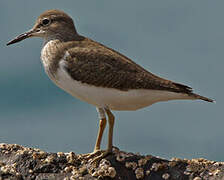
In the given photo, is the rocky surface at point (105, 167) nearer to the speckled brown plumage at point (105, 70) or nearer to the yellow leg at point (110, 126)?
the yellow leg at point (110, 126)

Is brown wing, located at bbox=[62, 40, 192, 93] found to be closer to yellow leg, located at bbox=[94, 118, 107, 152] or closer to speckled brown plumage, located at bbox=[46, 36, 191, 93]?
speckled brown plumage, located at bbox=[46, 36, 191, 93]

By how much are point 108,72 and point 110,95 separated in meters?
0.46

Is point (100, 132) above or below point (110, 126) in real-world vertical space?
below

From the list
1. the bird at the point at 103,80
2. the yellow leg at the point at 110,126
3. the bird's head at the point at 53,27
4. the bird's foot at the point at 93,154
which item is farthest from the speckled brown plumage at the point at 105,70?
the bird's foot at the point at 93,154

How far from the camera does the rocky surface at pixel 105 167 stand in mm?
7523

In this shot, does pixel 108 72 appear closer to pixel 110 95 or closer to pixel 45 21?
pixel 110 95

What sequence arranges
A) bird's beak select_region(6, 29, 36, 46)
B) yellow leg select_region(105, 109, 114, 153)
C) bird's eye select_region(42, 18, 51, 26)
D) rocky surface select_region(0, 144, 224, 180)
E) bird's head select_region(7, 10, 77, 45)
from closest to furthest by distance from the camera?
1. rocky surface select_region(0, 144, 224, 180)
2. yellow leg select_region(105, 109, 114, 153)
3. bird's head select_region(7, 10, 77, 45)
4. bird's eye select_region(42, 18, 51, 26)
5. bird's beak select_region(6, 29, 36, 46)

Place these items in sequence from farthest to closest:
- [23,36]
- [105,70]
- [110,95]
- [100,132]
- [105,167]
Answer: [23,36] < [100,132] < [105,70] < [110,95] < [105,167]

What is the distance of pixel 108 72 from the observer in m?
7.88

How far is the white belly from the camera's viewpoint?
778 cm

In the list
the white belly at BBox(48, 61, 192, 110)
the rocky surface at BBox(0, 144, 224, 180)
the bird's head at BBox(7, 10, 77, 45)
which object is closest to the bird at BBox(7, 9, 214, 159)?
the white belly at BBox(48, 61, 192, 110)

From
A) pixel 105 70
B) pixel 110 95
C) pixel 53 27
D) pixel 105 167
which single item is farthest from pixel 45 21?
pixel 105 167

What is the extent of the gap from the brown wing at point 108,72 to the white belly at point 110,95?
0.29 feet

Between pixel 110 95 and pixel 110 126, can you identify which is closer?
pixel 110 95
